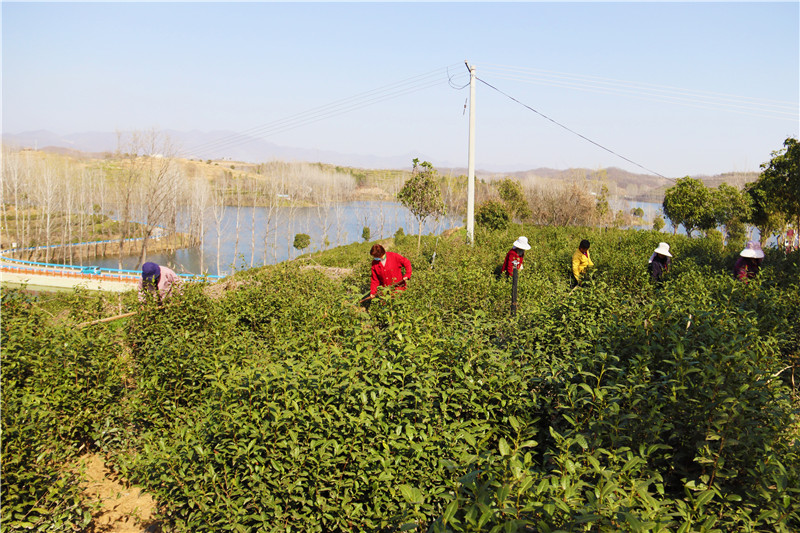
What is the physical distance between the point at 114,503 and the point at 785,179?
2310 centimetres

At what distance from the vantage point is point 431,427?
2598mm

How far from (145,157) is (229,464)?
43341 millimetres

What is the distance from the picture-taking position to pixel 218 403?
2.89m

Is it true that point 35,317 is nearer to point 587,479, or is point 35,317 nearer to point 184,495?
point 184,495

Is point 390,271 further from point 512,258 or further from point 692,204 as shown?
point 692,204

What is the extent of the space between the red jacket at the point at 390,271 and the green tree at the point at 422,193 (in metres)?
9.38

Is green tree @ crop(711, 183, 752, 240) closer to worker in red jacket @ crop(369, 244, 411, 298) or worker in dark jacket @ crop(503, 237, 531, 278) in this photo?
worker in dark jacket @ crop(503, 237, 531, 278)

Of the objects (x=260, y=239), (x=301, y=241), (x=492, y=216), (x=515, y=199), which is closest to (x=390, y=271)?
(x=492, y=216)

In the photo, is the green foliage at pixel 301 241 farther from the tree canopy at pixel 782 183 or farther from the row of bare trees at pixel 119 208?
the tree canopy at pixel 782 183

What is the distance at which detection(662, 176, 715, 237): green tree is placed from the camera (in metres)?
25.2

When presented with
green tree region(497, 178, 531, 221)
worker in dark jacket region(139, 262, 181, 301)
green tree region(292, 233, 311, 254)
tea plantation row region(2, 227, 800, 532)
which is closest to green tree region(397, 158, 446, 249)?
worker in dark jacket region(139, 262, 181, 301)

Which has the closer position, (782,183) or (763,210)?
(782,183)

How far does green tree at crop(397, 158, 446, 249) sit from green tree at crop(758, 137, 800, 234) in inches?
481

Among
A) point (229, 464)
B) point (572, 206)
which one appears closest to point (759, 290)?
point (229, 464)
